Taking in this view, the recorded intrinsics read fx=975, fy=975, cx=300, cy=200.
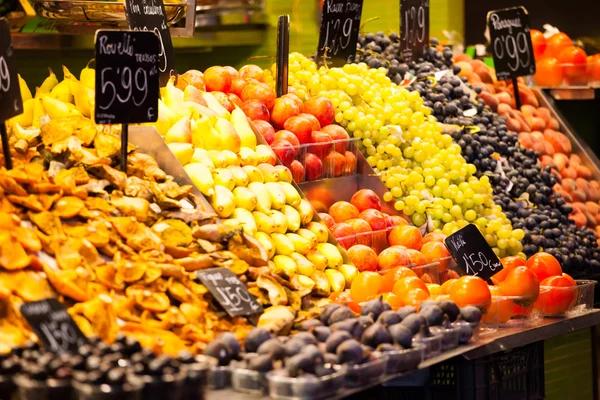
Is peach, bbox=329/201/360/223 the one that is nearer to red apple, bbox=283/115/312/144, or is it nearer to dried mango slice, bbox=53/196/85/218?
red apple, bbox=283/115/312/144

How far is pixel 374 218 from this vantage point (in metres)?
3.81

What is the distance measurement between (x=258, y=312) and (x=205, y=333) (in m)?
0.21

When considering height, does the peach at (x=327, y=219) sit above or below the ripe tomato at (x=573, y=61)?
below

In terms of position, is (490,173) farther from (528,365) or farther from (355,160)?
(528,365)

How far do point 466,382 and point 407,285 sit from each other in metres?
0.36

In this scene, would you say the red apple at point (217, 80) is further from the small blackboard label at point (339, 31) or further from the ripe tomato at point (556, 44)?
the ripe tomato at point (556, 44)

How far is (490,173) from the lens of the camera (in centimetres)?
465

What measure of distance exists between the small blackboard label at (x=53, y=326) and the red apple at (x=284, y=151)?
1.55 metres

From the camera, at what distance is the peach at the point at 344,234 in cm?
363

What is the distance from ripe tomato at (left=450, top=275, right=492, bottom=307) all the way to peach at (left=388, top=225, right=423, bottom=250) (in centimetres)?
62

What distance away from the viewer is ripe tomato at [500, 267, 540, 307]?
3285 millimetres

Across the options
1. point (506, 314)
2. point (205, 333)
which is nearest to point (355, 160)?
point (506, 314)

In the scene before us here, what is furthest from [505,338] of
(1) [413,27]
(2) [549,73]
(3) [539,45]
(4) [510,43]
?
(3) [539,45]

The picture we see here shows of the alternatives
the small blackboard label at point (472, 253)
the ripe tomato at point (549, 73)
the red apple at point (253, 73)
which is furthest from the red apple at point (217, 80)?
the ripe tomato at point (549, 73)
